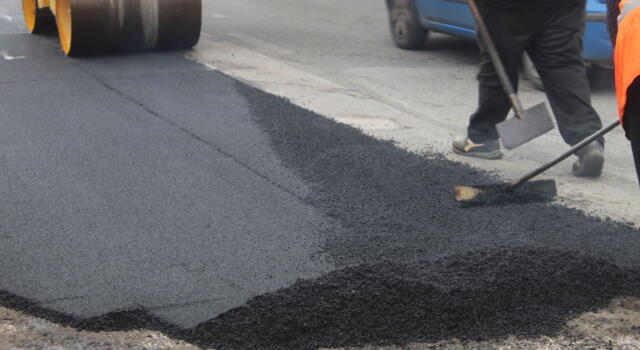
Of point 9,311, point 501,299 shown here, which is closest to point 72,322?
point 9,311

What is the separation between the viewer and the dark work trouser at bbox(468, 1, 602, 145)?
5137 mm

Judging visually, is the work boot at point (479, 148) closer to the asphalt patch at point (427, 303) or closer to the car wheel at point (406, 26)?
the asphalt patch at point (427, 303)

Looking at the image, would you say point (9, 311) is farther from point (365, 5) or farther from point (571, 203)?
point (365, 5)

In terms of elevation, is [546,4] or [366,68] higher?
[546,4]

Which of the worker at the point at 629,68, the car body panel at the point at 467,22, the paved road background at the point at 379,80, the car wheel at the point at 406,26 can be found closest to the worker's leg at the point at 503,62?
the paved road background at the point at 379,80

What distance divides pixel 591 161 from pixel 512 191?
2.43 ft

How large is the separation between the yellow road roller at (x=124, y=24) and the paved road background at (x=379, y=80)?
33 cm

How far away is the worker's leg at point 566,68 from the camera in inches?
202

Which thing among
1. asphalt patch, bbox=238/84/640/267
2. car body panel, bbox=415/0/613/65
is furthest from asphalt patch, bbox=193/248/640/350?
car body panel, bbox=415/0/613/65

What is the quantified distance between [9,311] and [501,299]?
1.80m

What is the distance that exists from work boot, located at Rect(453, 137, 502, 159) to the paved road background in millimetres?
67

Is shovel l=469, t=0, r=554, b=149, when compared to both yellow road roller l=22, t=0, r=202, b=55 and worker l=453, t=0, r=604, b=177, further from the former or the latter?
yellow road roller l=22, t=0, r=202, b=55

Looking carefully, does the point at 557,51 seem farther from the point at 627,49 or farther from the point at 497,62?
the point at 627,49

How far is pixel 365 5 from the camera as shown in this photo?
12.3 m
